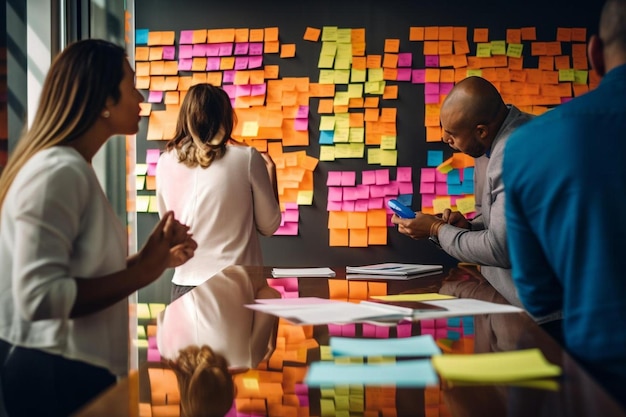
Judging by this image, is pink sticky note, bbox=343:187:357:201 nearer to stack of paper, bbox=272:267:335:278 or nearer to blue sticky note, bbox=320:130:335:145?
blue sticky note, bbox=320:130:335:145

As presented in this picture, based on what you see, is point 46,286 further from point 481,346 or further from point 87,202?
point 481,346

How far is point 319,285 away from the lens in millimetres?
2025

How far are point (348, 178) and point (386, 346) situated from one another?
2798 mm

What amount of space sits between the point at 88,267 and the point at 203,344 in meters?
0.25

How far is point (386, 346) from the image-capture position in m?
1.11

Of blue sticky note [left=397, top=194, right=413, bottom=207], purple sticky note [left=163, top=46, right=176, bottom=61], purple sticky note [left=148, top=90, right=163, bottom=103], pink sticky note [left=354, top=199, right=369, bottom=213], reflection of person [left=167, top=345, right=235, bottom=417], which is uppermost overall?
purple sticky note [left=163, top=46, right=176, bottom=61]

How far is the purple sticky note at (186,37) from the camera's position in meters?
3.97

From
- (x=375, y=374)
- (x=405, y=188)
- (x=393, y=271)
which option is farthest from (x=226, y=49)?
(x=375, y=374)

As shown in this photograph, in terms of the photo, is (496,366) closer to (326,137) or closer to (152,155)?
(326,137)

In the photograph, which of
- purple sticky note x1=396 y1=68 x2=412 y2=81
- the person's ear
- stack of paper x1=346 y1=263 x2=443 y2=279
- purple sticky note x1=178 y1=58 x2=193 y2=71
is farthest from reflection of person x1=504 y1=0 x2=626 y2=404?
purple sticky note x1=178 y1=58 x2=193 y2=71

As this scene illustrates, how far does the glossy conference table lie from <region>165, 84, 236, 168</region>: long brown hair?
27.4 inches

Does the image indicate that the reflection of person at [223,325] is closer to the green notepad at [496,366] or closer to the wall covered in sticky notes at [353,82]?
the green notepad at [496,366]

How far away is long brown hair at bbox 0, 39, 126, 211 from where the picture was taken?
3.65 ft

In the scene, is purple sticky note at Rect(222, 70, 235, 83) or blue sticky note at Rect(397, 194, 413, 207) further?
purple sticky note at Rect(222, 70, 235, 83)
